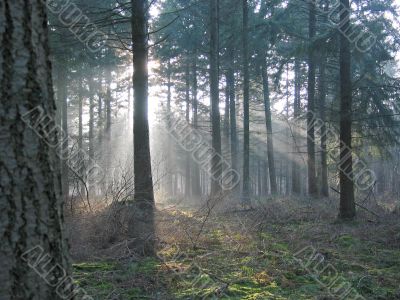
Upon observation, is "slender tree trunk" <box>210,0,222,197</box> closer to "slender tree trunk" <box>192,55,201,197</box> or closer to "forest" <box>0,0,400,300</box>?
"forest" <box>0,0,400,300</box>

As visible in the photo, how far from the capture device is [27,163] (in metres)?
1.95

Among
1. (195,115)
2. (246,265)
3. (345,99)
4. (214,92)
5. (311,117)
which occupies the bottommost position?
(246,265)

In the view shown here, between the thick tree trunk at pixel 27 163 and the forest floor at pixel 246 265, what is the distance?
238 centimetres

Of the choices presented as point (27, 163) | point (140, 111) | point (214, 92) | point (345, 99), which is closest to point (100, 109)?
point (214, 92)

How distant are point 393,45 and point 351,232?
5.77 meters

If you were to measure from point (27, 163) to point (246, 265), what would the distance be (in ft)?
14.3

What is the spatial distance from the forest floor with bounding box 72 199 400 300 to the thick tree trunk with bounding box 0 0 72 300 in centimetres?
238

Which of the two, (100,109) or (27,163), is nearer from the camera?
(27,163)

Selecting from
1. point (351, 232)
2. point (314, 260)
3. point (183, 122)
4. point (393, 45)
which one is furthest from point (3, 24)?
point (183, 122)

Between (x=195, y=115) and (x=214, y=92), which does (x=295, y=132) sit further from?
(x=214, y=92)

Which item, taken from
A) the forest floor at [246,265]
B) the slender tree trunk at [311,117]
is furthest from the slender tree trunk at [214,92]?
the forest floor at [246,265]

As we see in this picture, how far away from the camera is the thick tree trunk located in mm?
1906

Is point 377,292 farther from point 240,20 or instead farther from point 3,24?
point 240,20

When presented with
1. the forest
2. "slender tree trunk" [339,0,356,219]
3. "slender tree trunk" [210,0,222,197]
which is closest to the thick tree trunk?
the forest
